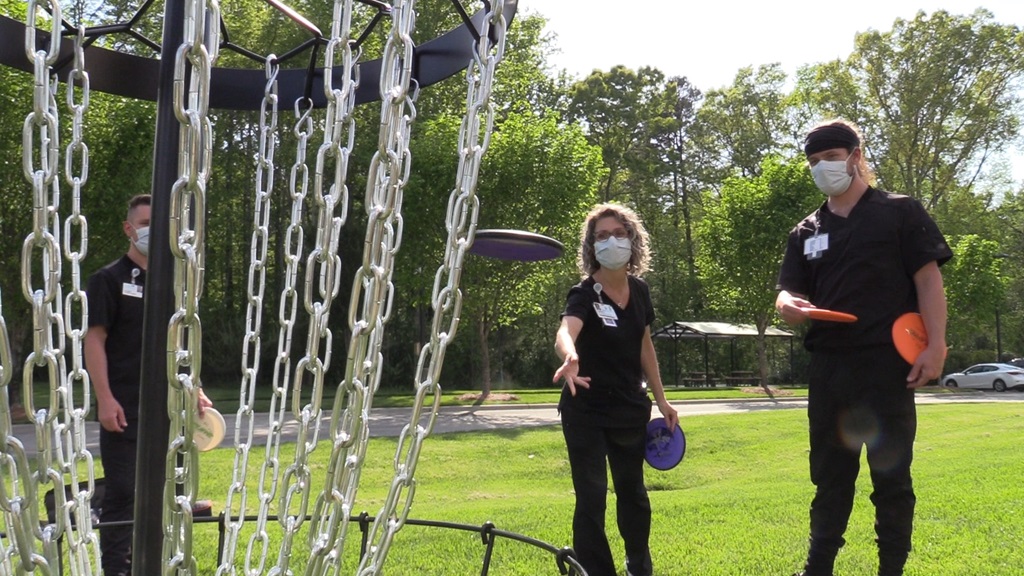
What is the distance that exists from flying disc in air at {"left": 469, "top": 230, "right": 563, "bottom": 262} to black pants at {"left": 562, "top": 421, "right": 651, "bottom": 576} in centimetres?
106

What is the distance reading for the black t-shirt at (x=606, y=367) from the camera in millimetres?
3549

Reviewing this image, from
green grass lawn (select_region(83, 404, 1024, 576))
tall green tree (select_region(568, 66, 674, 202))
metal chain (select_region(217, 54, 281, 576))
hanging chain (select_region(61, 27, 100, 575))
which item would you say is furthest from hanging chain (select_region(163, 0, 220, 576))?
tall green tree (select_region(568, 66, 674, 202))

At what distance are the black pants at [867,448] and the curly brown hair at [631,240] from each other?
1007mm

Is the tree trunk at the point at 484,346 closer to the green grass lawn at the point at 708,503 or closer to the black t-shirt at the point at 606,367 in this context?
the green grass lawn at the point at 708,503

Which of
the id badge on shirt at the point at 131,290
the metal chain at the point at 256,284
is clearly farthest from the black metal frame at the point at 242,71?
the id badge on shirt at the point at 131,290

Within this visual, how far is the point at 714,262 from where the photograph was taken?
28609 mm

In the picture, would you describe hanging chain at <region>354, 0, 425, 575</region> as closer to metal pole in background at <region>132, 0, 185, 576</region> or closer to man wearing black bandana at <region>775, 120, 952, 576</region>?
metal pole in background at <region>132, 0, 185, 576</region>

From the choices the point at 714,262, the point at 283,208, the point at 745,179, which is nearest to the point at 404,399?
the point at 283,208

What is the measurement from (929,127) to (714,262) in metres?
11.6

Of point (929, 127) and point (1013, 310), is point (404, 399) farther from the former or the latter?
point (1013, 310)

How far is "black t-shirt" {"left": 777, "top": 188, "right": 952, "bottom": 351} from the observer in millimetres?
3111

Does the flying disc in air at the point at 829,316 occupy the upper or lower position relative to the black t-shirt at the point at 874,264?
lower

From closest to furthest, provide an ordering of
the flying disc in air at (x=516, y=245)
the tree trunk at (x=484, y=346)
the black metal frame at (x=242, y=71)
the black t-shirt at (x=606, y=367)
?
the black metal frame at (x=242, y=71) < the flying disc in air at (x=516, y=245) < the black t-shirt at (x=606, y=367) < the tree trunk at (x=484, y=346)

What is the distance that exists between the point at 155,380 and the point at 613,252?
2.61 meters
